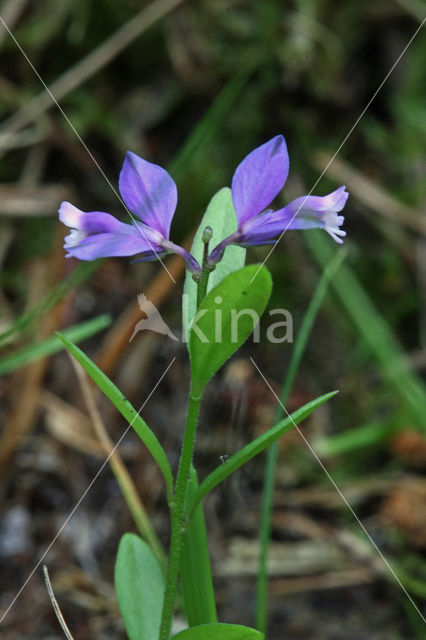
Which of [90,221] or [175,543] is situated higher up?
[90,221]

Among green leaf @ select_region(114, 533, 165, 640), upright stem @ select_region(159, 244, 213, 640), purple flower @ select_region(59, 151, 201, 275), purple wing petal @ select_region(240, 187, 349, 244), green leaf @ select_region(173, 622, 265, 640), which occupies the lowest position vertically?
green leaf @ select_region(173, 622, 265, 640)

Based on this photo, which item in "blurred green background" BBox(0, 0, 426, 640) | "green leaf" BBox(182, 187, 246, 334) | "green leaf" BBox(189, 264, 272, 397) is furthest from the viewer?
"blurred green background" BBox(0, 0, 426, 640)

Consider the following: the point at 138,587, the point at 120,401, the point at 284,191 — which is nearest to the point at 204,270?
the point at 120,401

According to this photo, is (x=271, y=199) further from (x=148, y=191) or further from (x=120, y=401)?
(x=120, y=401)

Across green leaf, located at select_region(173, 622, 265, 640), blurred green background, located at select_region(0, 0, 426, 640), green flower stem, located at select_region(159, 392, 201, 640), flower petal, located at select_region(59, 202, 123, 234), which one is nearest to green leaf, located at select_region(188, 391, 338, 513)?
green flower stem, located at select_region(159, 392, 201, 640)

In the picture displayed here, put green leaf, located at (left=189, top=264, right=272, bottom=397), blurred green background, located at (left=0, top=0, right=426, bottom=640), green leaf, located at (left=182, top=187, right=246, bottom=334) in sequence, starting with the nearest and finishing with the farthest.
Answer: green leaf, located at (left=189, top=264, right=272, bottom=397) → green leaf, located at (left=182, top=187, right=246, bottom=334) → blurred green background, located at (left=0, top=0, right=426, bottom=640)

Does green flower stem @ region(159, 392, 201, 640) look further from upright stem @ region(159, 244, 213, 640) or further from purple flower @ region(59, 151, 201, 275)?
purple flower @ region(59, 151, 201, 275)

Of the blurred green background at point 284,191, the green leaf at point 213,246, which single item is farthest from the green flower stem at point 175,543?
the blurred green background at point 284,191

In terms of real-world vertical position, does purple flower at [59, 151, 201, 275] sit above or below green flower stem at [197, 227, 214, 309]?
above
